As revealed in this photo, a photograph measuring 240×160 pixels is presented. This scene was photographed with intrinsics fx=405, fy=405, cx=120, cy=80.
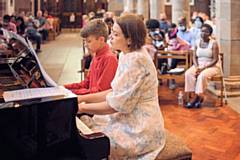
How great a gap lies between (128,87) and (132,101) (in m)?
0.08

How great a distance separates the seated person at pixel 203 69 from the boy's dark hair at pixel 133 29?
3339 millimetres

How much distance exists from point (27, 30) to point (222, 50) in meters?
8.16

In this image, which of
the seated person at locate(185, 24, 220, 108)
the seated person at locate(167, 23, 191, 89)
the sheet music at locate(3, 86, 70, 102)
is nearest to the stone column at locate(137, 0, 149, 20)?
the seated person at locate(167, 23, 191, 89)

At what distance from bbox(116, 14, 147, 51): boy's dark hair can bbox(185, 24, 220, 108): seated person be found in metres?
3.34

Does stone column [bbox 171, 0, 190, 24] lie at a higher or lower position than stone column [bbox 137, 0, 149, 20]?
lower

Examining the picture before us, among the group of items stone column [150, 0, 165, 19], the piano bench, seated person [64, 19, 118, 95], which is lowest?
the piano bench

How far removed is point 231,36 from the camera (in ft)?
19.6

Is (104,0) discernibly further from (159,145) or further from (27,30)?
(159,145)

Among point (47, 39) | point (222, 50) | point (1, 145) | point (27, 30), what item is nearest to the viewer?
point (1, 145)

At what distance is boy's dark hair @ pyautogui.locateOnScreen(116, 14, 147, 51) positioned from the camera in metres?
→ 2.10

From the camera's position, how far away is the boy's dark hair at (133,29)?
210cm

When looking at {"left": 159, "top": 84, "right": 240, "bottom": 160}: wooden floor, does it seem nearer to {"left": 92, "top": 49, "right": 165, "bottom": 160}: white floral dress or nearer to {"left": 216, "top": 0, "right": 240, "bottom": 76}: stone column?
{"left": 216, "top": 0, "right": 240, "bottom": 76}: stone column

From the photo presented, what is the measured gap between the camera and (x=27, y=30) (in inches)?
505

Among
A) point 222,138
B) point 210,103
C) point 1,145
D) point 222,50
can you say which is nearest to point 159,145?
point 1,145
